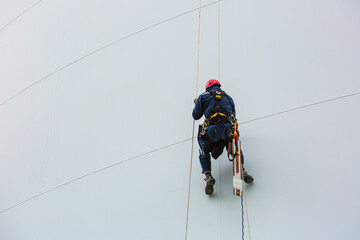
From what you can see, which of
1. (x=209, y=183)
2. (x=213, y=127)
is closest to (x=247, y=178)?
(x=209, y=183)

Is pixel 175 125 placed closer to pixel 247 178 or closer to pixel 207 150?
pixel 207 150

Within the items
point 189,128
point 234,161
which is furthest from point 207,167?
point 189,128

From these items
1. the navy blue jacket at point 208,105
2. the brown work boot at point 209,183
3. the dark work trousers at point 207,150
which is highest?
the navy blue jacket at point 208,105

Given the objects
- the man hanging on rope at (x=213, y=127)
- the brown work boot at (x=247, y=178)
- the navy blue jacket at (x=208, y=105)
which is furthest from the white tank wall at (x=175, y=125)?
the navy blue jacket at (x=208, y=105)

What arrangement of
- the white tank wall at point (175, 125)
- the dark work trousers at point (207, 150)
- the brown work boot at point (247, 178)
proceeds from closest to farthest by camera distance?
the white tank wall at point (175, 125)
the brown work boot at point (247, 178)
the dark work trousers at point (207, 150)

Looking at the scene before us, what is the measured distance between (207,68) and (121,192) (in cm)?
200

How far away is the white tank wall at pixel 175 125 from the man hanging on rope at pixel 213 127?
0.22 metres

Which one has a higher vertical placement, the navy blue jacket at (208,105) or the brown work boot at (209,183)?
the navy blue jacket at (208,105)

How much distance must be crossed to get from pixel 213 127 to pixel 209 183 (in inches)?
23.3

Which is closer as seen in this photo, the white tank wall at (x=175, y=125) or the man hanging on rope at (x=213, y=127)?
the white tank wall at (x=175, y=125)

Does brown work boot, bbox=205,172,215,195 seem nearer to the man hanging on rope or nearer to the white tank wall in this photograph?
the man hanging on rope

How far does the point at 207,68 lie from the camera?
5926 millimetres

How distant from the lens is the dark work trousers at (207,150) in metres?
4.69

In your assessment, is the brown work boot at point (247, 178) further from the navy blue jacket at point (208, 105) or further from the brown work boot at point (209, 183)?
the navy blue jacket at point (208, 105)
